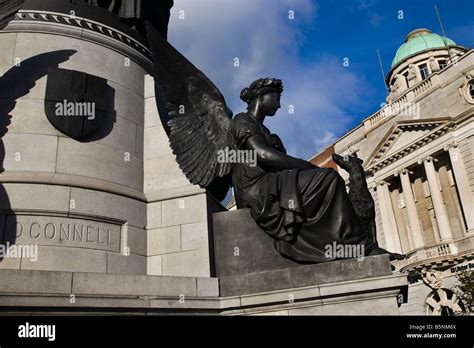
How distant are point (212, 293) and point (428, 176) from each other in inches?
1587

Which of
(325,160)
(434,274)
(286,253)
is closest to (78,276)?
(286,253)

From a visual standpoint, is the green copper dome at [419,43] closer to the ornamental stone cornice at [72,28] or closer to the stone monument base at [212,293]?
the ornamental stone cornice at [72,28]

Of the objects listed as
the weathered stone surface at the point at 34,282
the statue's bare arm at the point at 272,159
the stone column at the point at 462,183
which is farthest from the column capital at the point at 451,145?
the weathered stone surface at the point at 34,282

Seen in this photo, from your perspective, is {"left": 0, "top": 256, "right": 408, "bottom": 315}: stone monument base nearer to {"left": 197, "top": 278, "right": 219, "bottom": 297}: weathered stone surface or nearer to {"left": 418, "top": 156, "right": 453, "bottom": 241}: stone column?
{"left": 197, "top": 278, "right": 219, "bottom": 297}: weathered stone surface

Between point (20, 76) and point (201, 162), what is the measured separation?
319 centimetres

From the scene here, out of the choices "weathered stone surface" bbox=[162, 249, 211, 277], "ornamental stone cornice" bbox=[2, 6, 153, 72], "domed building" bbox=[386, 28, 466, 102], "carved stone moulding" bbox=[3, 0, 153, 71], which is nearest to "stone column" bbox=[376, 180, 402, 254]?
"domed building" bbox=[386, 28, 466, 102]

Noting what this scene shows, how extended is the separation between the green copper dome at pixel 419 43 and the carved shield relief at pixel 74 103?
60.4 meters

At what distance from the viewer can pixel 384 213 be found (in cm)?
4578

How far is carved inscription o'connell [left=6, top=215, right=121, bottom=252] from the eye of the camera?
590 cm

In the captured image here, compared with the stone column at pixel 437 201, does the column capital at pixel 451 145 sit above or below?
above

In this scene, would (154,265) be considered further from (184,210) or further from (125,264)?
(184,210)

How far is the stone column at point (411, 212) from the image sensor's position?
1666 inches
